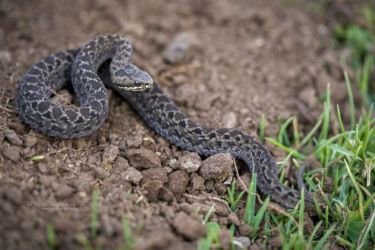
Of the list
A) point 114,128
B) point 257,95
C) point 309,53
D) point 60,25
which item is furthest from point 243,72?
point 60,25

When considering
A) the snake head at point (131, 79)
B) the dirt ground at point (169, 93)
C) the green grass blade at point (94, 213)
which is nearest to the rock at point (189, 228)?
the dirt ground at point (169, 93)

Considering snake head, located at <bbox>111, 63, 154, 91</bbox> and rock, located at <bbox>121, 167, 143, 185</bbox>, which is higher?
snake head, located at <bbox>111, 63, 154, 91</bbox>

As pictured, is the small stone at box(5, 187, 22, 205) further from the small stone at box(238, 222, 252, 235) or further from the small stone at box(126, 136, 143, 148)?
the small stone at box(238, 222, 252, 235)

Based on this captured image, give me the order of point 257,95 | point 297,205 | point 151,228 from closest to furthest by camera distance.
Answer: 1. point 151,228
2. point 297,205
3. point 257,95

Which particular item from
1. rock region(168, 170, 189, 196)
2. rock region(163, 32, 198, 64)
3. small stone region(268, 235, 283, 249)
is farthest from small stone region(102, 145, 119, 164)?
rock region(163, 32, 198, 64)

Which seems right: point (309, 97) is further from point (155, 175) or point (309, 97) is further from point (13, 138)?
point (13, 138)

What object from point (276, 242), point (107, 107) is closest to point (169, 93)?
point (107, 107)

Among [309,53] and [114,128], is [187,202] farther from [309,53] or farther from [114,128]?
[309,53]
